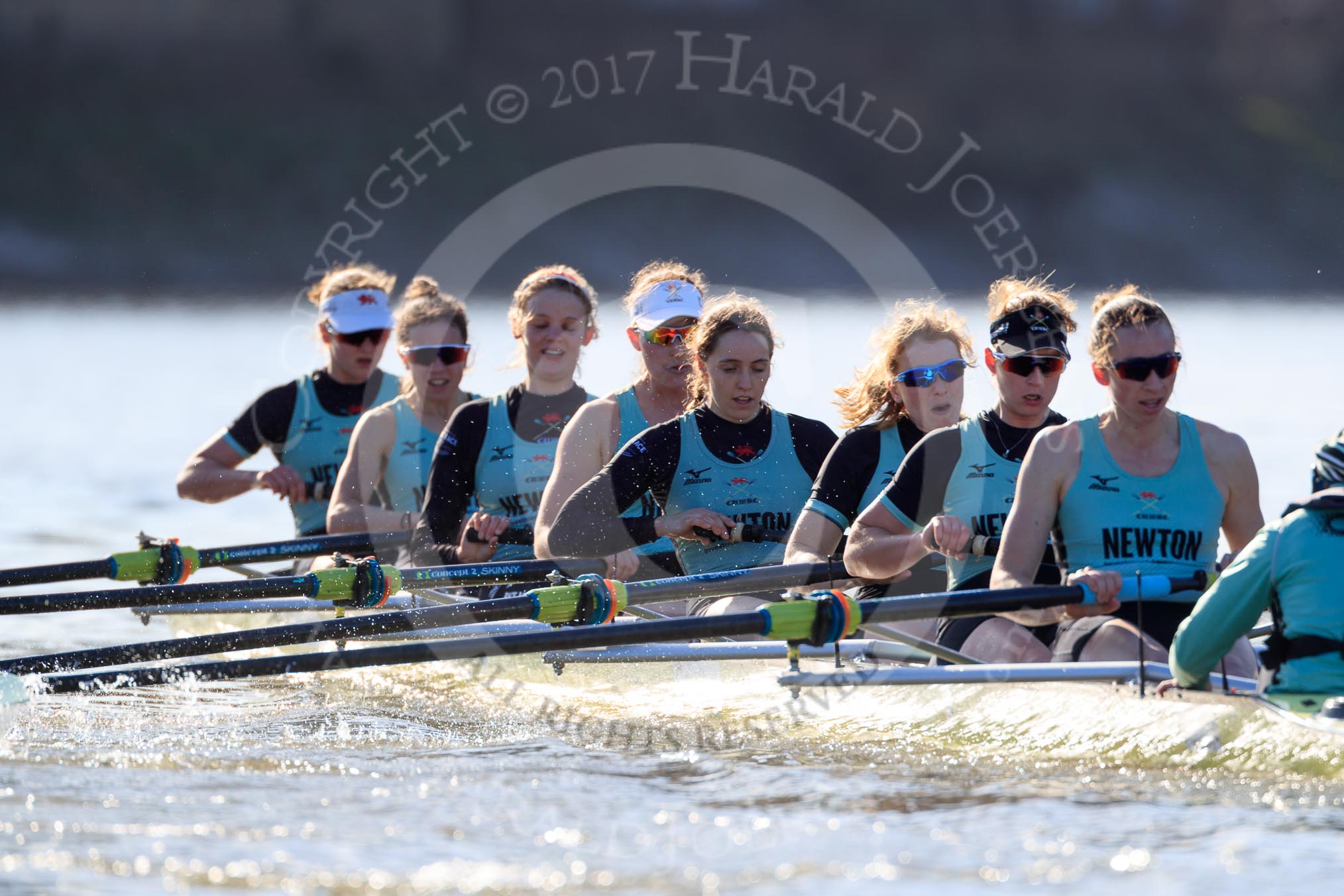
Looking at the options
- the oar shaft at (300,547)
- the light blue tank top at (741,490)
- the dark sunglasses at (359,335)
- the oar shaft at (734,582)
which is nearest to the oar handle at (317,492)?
the oar shaft at (300,547)

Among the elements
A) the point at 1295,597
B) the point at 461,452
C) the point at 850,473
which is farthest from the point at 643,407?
the point at 1295,597

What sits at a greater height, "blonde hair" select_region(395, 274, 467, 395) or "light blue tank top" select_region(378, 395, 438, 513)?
"blonde hair" select_region(395, 274, 467, 395)

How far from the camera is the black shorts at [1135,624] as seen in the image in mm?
4922

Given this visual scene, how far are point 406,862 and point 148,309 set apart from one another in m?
30.2

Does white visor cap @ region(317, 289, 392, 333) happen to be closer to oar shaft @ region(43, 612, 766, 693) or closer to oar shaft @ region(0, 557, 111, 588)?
oar shaft @ region(0, 557, 111, 588)

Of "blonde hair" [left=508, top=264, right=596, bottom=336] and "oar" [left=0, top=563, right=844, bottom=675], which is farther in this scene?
"blonde hair" [left=508, top=264, right=596, bottom=336]

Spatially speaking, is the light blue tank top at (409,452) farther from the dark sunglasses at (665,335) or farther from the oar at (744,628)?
the oar at (744,628)

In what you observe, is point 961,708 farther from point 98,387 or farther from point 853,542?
point 98,387

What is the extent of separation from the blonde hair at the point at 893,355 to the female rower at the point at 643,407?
73 centimetres

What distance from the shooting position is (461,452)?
7289 millimetres

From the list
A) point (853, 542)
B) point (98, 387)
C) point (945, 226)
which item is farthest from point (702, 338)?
point (945, 226)

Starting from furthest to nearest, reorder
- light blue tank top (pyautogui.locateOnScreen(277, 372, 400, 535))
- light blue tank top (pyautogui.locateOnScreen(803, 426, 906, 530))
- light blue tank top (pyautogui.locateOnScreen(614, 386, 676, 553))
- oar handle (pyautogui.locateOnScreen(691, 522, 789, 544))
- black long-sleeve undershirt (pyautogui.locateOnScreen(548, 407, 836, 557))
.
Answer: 1. light blue tank top (pyautogui.locateOnScreen(277, 372, 400, 535))
2. light blue tank top (pyautogui.locateOnScreen(614, 386, 676, 553))
3. black long-sleeve undershirt (pyautogui.locateOnScreen(548, 407, 836, 557))
4. oar handle (pyautogui.locateOnScreen(691, 522, 789, 544))
5. light blue tank top (pyautogui.locateOnScreen(803, 426, 906, 530))

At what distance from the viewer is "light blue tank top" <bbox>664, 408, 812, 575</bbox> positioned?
243 inches

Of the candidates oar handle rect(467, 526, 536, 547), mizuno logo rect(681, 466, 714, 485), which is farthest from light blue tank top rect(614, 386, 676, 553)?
oar handle rect(467, 526, 536, 547)
